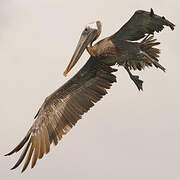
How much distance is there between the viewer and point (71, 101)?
19.1 meters

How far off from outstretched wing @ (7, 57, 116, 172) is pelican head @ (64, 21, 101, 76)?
1.35 ft

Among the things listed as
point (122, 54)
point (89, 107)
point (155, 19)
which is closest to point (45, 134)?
point (89, 107)

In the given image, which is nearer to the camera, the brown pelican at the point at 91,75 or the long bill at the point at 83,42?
the brown pelican at the point at 91,75

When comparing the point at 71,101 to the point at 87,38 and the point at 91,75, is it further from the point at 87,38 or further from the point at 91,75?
the point at 87,38

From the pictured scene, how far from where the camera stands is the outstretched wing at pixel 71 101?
59.9 ft

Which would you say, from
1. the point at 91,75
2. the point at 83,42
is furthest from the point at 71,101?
the point at 83,42

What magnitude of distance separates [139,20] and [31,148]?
425 cm

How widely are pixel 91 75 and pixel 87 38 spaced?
1.07m

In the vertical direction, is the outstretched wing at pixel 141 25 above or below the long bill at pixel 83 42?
below

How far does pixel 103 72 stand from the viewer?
18953 millimetres

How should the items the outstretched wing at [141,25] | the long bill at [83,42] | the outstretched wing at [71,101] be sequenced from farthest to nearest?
the long bill at [83,42] → the outstretched wing at [71,101] → the outstretched wing at [141,25]

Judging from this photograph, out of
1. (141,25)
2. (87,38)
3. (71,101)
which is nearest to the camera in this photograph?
(141,25)

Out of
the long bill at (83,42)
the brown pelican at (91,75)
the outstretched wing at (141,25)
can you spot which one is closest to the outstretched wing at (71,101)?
the brown pelican at (91,75)

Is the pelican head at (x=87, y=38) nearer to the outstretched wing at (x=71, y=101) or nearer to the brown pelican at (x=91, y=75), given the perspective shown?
the brown pelican at (x=91, y=75)
